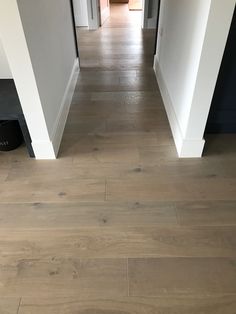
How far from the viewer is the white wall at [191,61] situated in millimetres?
1248

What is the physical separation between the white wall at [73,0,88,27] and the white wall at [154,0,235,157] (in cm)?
238

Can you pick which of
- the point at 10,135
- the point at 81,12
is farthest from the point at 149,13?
the point at 10,135

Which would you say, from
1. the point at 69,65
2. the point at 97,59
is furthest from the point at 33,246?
the point at 97,59

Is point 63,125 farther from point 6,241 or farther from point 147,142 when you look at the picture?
point 6,241

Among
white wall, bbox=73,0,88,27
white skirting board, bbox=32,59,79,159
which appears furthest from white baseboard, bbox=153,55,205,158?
white wall, bbox=73,0,88,27

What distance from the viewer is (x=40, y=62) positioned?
151 cm

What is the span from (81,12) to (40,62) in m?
3.33

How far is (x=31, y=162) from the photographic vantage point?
175 centimetres

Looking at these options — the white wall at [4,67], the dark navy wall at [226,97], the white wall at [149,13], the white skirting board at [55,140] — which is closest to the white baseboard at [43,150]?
the white skirting board at [55,140]

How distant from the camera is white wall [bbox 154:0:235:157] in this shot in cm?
125

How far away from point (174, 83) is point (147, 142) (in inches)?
21.0

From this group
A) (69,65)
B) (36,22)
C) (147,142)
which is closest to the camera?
(36,22)

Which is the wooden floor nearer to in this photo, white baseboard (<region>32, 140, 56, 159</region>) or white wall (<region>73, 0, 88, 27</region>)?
white baseboard (<region>32, 140, 56, 159</region>)

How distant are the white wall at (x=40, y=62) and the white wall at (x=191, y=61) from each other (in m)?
0.91
